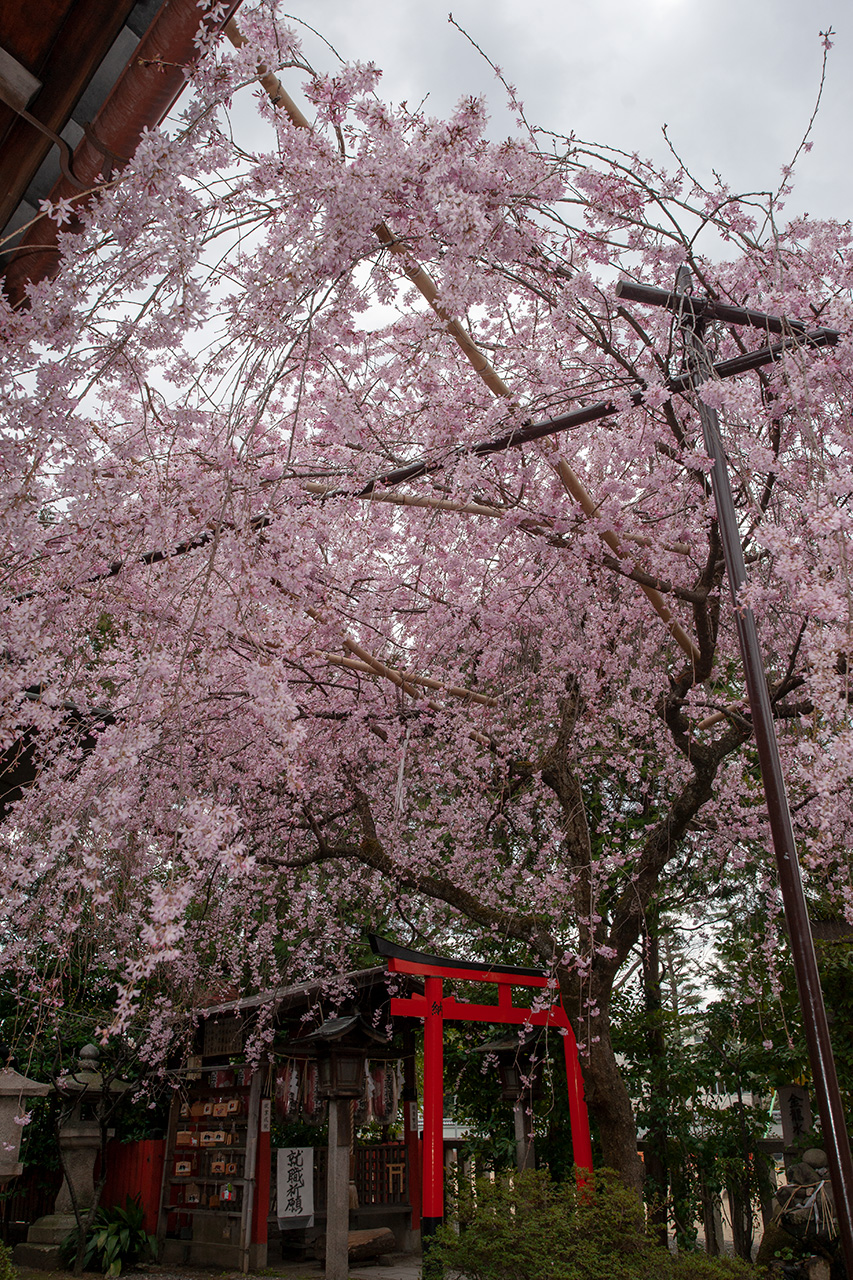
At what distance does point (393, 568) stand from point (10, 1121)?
5.33m

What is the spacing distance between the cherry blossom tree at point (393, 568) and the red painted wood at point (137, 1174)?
2.00m

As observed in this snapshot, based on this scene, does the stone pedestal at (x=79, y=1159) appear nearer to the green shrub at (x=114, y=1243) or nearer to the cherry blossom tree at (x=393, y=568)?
the green shrub at (x=114, y=1243)

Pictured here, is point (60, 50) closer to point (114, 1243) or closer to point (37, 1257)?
point (114, 1243)

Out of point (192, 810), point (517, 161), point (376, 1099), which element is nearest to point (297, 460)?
point (517, 161)

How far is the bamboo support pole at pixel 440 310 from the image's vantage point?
3006mm

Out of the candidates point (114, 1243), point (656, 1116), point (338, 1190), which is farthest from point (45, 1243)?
point (656, 1116)

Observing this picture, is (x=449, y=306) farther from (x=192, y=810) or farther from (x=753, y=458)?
(x=753, y=458)

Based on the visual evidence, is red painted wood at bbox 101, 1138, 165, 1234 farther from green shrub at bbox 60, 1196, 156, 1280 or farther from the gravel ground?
the gravel ground

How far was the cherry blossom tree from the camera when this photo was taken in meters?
2.52

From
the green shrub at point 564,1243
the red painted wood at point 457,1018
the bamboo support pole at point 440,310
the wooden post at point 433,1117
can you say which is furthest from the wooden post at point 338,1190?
the bamboo support pole at point 440,310

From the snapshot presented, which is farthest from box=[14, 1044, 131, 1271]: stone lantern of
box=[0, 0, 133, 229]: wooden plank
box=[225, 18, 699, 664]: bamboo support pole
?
box=[0, 0, 133, 229]: wooden plank

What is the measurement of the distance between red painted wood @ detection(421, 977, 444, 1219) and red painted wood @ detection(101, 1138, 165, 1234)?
18.2ft

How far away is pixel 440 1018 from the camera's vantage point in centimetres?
682

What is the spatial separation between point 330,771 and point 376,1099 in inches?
→ 211
